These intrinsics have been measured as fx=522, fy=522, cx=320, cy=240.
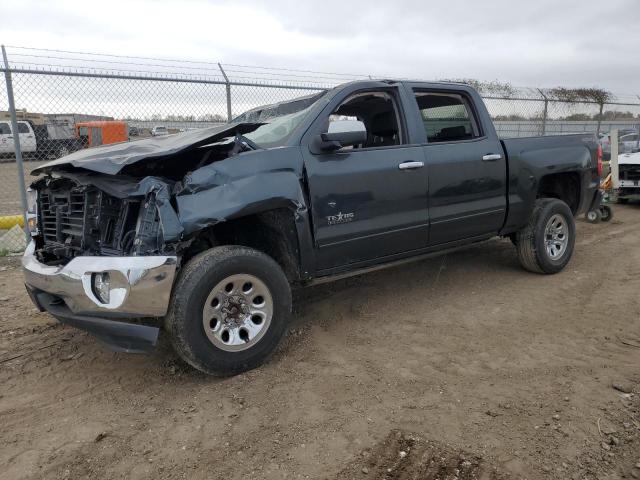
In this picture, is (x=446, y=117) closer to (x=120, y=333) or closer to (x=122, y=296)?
(x=122, y=296)

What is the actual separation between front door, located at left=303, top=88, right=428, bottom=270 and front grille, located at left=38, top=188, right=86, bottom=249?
5.38ft

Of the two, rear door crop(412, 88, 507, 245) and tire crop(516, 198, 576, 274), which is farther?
tire crop(516, 198, 576, 274)

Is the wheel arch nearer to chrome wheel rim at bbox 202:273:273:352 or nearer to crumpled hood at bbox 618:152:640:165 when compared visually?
chrome wheel rim at bbox 202:273:273:352

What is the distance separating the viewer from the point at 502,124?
13.0 metres

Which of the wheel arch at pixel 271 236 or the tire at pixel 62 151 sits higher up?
the tire at pixel 62 151

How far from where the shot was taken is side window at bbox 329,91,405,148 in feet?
14.8

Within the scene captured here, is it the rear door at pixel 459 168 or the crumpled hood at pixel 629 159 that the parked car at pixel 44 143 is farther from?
the crumpled hood at pixel 629 159

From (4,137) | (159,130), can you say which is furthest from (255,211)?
(4,137)

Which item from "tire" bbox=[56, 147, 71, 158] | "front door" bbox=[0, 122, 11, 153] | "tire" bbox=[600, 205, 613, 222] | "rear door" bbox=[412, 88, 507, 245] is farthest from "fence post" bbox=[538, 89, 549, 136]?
"front door" bbox=[0, 122, 11, 153]

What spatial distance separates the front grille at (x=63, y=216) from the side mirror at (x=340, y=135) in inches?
67.4

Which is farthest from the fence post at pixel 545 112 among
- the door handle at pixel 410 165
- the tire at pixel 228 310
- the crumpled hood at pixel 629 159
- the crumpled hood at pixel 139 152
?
the tire at pixel 228 310

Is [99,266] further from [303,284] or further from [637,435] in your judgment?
[637,435]

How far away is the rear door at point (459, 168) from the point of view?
15.0ft

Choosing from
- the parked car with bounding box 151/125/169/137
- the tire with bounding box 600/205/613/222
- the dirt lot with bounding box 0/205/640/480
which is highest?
the parked car with bounding box 151/125/169/137
